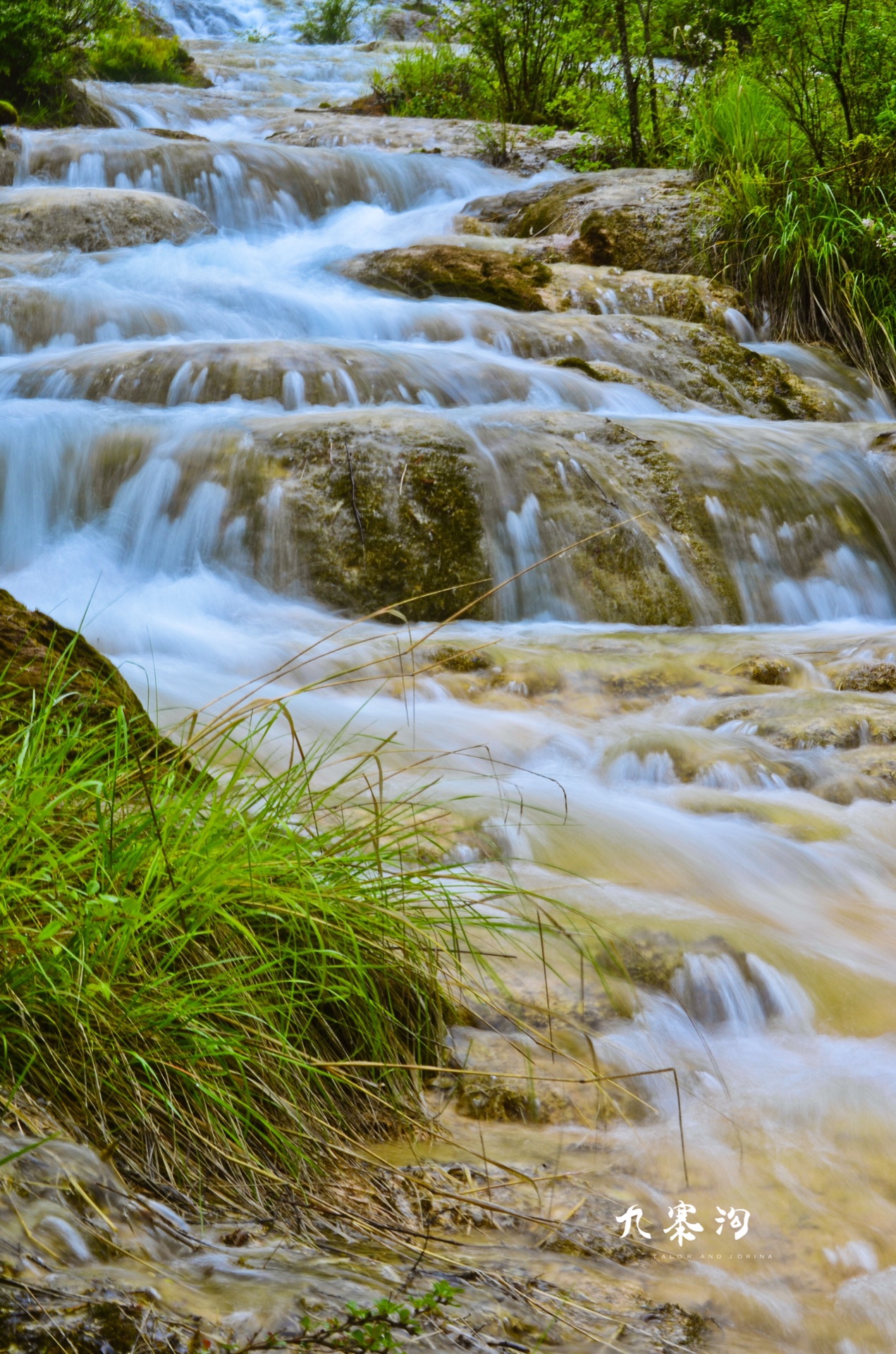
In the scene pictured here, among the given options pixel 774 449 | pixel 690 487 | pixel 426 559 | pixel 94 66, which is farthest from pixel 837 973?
pixel 94 66

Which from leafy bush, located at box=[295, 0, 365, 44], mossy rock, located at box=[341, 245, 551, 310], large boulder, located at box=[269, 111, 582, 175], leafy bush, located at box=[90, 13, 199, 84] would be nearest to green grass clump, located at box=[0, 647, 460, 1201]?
mossy rock, located at box=[341, 245, 551, 310]

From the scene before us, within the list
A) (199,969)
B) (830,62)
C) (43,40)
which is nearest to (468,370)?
(830,62)

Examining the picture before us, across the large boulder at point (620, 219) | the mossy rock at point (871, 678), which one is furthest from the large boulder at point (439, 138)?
the mossy rock at point (871, 678)

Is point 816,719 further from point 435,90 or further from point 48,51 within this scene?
point 435,90

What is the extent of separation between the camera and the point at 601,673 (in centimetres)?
455

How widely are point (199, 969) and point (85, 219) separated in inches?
355

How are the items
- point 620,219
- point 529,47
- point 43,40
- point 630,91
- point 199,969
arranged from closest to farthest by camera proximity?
point 199,969 < point 620,219 < point 630,91 < point 43,40 < point 529,47

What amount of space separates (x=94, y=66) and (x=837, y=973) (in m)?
17.7

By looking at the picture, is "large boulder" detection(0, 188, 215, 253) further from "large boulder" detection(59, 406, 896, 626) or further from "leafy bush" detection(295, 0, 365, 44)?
"leafy bush" detection(295, 0, 365, 44)

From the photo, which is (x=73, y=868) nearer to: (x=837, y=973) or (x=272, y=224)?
(x=837, y=973)

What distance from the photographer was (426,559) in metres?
5.38

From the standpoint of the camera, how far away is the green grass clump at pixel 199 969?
5.06 feet

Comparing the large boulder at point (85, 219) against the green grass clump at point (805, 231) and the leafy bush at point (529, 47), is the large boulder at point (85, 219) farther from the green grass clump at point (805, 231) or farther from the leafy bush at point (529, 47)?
the leafy bush at point (529, 47)

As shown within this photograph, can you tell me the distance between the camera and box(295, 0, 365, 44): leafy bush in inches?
966
